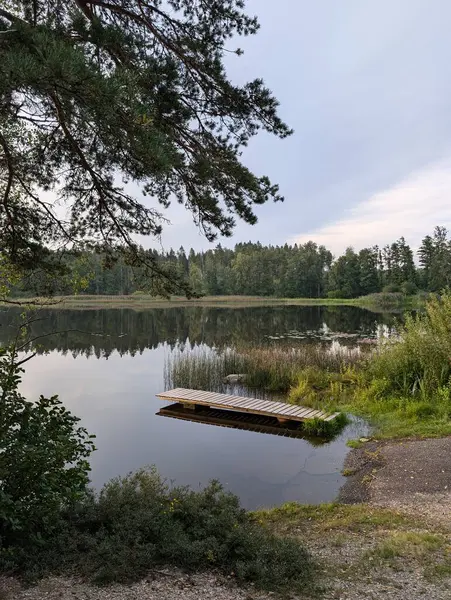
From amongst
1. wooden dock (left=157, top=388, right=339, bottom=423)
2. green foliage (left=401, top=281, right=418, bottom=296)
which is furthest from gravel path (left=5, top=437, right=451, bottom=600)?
green foliage (left=401, top=281, right=418, bottom=296)

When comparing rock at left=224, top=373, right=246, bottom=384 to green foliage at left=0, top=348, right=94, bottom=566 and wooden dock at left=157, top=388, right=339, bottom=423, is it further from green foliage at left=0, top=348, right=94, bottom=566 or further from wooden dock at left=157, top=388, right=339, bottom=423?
green foliage at left=0, top=348, right=94, bottom=566

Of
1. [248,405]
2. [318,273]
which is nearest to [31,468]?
[248,405]

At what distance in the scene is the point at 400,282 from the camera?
59312mm

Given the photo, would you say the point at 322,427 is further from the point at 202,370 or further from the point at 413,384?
the point at 202,370

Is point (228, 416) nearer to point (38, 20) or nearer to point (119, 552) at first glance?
point (119, 552)

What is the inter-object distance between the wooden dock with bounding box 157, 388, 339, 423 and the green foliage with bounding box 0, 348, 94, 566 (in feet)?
22.6

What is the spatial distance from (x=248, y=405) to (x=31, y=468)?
7.94 meters

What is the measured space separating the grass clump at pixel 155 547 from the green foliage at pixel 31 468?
0.48 feet

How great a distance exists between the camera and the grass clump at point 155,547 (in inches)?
128

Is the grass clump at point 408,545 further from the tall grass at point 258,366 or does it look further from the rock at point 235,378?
the rock at point 235,378

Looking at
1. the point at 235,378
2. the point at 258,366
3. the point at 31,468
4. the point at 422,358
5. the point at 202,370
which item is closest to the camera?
the point at 31,468

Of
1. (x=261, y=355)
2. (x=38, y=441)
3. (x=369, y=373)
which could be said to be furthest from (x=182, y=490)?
(x=261, y=355)

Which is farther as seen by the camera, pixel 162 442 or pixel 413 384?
pixel 413 384

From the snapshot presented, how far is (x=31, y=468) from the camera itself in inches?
125
